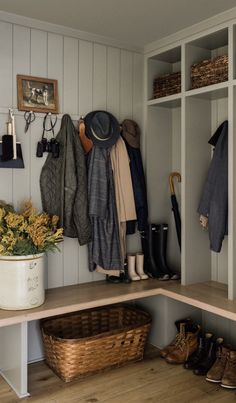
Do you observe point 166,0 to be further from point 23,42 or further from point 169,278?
point 169,278

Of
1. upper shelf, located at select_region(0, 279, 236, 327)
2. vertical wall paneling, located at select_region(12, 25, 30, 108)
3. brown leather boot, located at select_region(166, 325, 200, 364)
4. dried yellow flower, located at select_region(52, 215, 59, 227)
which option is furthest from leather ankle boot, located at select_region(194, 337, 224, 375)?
vertical wall paneling, located at select_region(12, 25, 30, 108)

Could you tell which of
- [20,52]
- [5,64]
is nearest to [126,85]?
[20,52]

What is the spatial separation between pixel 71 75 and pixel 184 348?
2.17 meters

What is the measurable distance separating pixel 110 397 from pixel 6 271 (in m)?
0.99

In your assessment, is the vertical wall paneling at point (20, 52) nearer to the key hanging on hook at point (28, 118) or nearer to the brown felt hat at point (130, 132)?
the key hanging on hook at point (28, 118)

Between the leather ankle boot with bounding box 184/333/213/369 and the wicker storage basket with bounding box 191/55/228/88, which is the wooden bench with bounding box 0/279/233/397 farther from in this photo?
the wicker storage basket with bounding box 191/55/228/88

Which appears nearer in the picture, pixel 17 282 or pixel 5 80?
pixel 17 282

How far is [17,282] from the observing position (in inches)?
99.7

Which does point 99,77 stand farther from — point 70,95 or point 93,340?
point 93,340

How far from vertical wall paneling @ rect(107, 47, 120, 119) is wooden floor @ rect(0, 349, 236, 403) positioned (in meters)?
1.96

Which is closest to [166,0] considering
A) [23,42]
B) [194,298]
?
[23,42]

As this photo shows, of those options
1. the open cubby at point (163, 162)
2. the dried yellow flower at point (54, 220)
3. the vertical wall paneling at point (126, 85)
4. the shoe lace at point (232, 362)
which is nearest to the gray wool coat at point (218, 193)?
the open cubby at point (163, 162)

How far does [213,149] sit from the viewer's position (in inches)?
129

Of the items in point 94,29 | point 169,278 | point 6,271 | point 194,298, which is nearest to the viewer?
point 6,271
